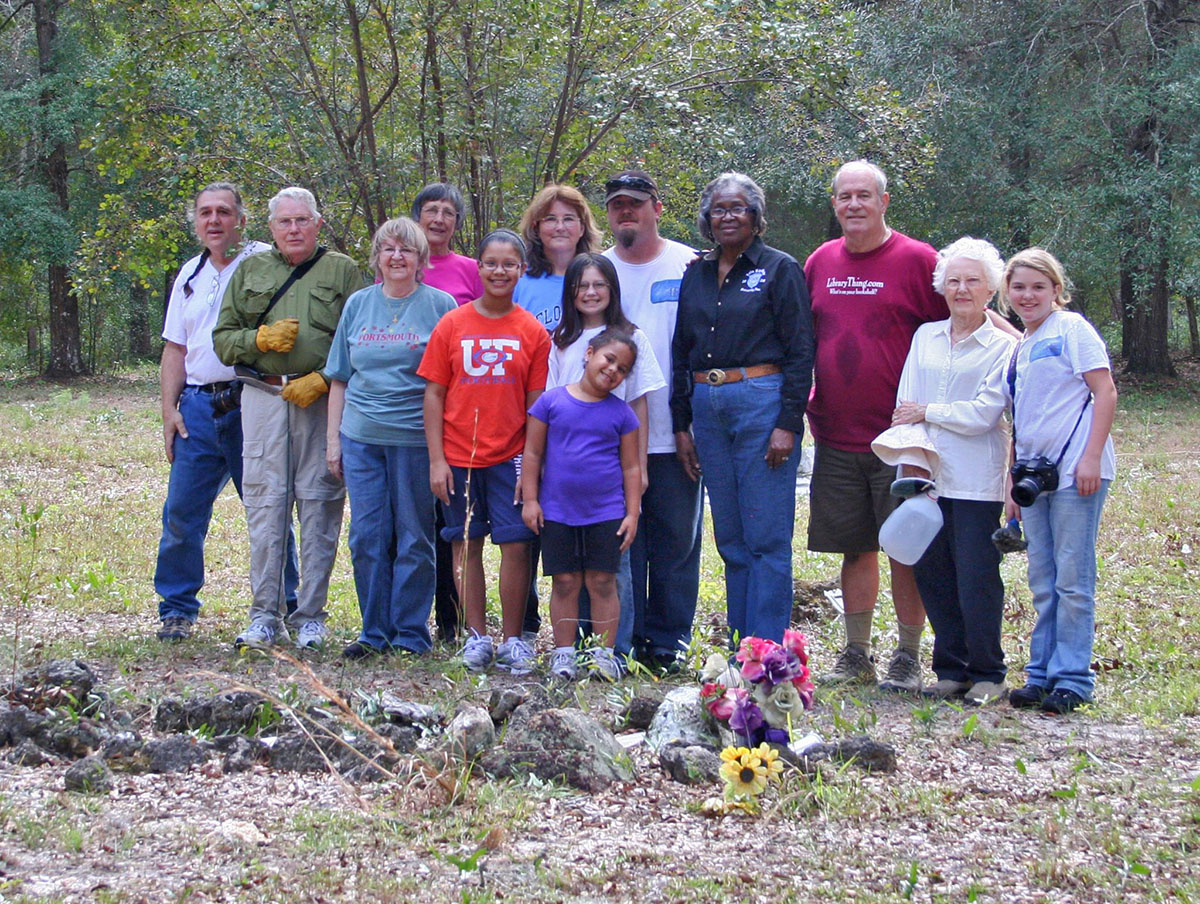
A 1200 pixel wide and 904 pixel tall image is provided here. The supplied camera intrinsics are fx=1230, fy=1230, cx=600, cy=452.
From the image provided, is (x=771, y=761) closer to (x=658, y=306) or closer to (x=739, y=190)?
(x=658, y=306)

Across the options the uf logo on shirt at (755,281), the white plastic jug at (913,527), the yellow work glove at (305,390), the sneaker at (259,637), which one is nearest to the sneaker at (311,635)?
the sneaker at (259,637)

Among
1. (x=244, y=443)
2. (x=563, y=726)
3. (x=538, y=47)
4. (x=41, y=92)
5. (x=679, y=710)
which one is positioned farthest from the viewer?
(x=41, y=92)

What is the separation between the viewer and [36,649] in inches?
214

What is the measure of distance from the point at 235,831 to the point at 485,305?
268cm

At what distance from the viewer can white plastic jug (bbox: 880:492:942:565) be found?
4805 millimetres

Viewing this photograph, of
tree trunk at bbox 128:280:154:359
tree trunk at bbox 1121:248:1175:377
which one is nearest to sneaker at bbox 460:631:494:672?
tree trunk at bbox 1121:248:1175:377

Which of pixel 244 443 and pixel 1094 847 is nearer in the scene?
pixel 1094 847

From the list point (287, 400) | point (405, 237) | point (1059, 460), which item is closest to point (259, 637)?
point (287, 400)

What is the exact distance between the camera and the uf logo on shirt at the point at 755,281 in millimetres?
5074

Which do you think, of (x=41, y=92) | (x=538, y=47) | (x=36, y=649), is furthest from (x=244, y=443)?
(x=41, y=92)

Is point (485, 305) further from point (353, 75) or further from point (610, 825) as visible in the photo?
point (353, 75)

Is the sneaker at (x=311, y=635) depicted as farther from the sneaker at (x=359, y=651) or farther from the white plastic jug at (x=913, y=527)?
the white plastic jug at (x=913, y=527)

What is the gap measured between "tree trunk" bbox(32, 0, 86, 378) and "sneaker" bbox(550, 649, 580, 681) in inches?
775

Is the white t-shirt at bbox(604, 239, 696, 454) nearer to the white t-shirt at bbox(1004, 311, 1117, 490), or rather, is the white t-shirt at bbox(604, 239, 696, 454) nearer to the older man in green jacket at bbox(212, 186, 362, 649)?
the older man in green jacket at bbox(212, 186, 362, 649)
